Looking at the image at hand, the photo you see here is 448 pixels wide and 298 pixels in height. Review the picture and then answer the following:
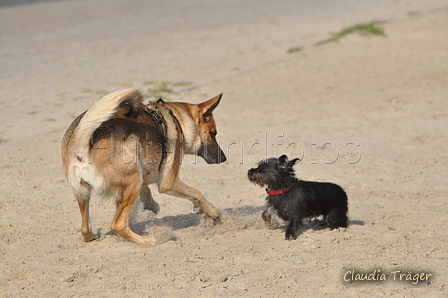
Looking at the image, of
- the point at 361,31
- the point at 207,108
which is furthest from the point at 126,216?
the point at 361,31

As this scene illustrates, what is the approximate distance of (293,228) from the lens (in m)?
5.78

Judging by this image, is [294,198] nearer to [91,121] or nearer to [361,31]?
[91,121]

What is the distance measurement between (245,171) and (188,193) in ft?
6.96

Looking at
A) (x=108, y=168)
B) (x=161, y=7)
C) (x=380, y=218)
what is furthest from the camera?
(x=161, y=7)

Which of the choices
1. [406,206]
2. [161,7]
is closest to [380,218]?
[406,206]

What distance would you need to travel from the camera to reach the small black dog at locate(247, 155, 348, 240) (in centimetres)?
580

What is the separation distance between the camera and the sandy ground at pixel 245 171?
4855 millimetres

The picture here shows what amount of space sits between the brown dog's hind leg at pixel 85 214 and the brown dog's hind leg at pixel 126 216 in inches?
10.9

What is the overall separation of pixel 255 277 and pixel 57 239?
2.28m

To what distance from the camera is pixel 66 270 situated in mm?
4938

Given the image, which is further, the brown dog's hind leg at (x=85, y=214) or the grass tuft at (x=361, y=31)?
the grass tuft at (x=361, y=31)

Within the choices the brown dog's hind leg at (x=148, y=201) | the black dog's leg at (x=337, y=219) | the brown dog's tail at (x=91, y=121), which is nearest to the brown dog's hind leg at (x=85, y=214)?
the brown dog's tail at (x=91, y=121)

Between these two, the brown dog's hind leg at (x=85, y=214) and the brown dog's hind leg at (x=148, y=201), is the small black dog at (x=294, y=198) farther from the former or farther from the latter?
the brown dog's hind leg at (x=85, y=214)

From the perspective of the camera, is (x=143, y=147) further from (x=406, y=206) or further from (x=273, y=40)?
(x=273, y=40)
